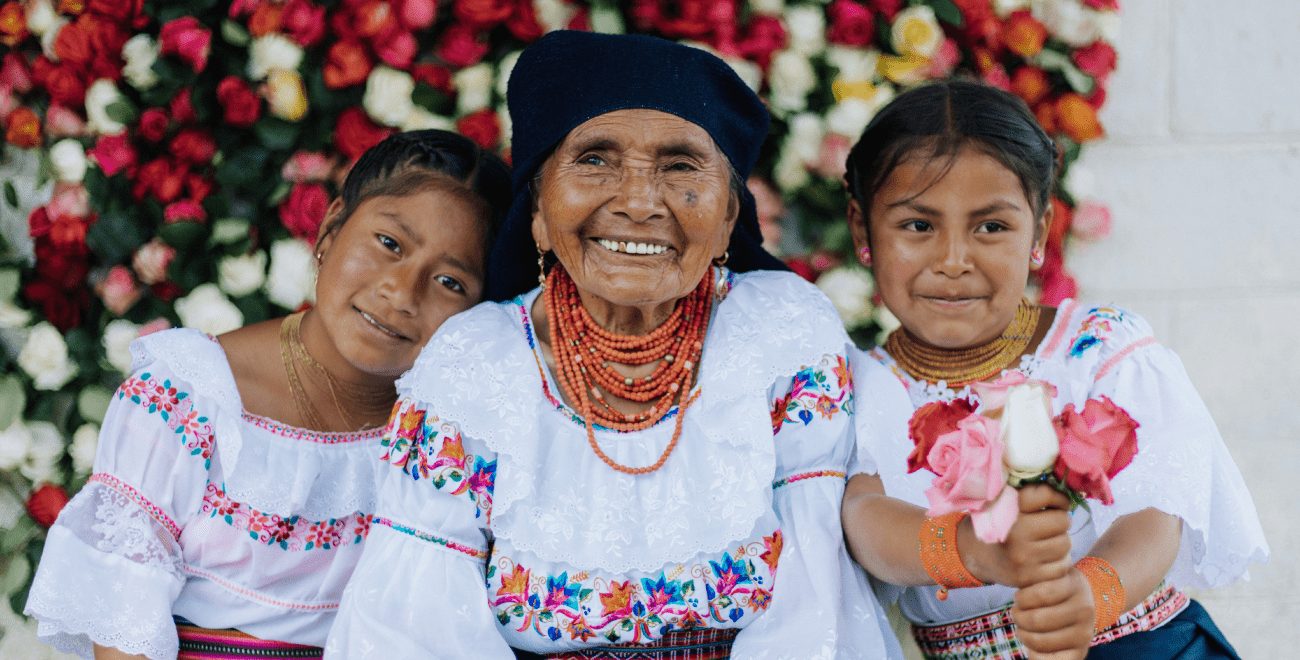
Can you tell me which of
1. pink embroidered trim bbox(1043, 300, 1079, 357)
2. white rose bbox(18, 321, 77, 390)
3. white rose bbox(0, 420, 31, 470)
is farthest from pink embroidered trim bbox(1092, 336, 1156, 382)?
white rose bbox(0, 420, 31, 470)

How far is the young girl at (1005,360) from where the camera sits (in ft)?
8.93

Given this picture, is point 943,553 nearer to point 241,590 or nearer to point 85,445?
point 241,590

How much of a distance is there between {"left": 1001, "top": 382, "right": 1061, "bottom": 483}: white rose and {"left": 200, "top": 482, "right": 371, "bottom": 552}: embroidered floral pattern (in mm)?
A: 1704

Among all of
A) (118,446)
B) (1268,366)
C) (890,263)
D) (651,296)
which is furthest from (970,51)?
(118,446)

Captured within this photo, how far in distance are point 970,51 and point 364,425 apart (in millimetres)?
1989

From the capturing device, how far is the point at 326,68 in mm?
3637

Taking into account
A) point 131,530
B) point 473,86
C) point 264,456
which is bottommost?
point 131,530

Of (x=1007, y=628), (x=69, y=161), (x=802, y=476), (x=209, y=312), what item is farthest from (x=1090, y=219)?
(x=69, y=161)

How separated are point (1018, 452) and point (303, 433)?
71.2 inches

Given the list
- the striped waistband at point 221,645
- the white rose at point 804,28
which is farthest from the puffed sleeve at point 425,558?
the white rose at point 804,28

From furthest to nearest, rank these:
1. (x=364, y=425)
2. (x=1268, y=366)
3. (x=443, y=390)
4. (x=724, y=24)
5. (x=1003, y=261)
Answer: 1. (x=1268, y=366)
2. (x=724, y=24)
3. (x=364, y=425)
4. (x=1003, y=261)
5. (x=443, y=390)

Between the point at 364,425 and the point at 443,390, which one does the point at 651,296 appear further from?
the point at 364,425

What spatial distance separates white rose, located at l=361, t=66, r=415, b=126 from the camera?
3623 mm

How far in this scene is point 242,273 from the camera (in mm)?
3682
